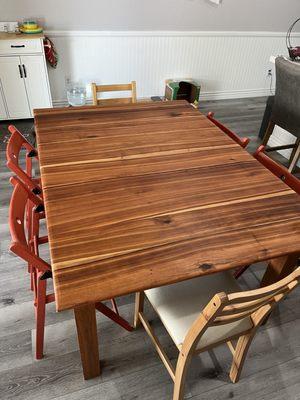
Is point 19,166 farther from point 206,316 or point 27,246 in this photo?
point 206,316

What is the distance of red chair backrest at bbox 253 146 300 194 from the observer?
52.7 inches

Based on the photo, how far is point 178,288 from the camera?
1212 millimetres

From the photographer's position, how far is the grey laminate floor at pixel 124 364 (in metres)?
1.31

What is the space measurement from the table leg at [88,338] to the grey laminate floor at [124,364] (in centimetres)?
9

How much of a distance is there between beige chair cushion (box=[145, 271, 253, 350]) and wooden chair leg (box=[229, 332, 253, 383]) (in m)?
0.09

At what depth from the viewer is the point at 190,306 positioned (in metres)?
1.15

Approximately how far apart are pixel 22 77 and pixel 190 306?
293 centimetres

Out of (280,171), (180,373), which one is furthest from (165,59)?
(180,373)

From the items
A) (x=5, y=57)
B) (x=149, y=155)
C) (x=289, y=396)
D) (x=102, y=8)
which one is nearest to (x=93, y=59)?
(x=102, y=8)

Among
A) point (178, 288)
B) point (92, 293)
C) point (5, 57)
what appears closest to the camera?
point (92, 293)

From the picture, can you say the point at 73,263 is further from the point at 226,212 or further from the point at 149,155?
the point at 149,155

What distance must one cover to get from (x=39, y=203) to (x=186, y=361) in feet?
2.94

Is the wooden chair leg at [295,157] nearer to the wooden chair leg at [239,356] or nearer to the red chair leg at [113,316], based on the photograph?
the wooden chair leg at [239,356]

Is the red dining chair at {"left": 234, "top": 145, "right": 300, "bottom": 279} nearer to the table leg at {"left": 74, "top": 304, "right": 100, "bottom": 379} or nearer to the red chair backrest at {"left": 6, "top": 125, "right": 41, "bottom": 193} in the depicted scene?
the table leg at {"left": 74, "top": 304, "right": 100, "bottom": 379}
